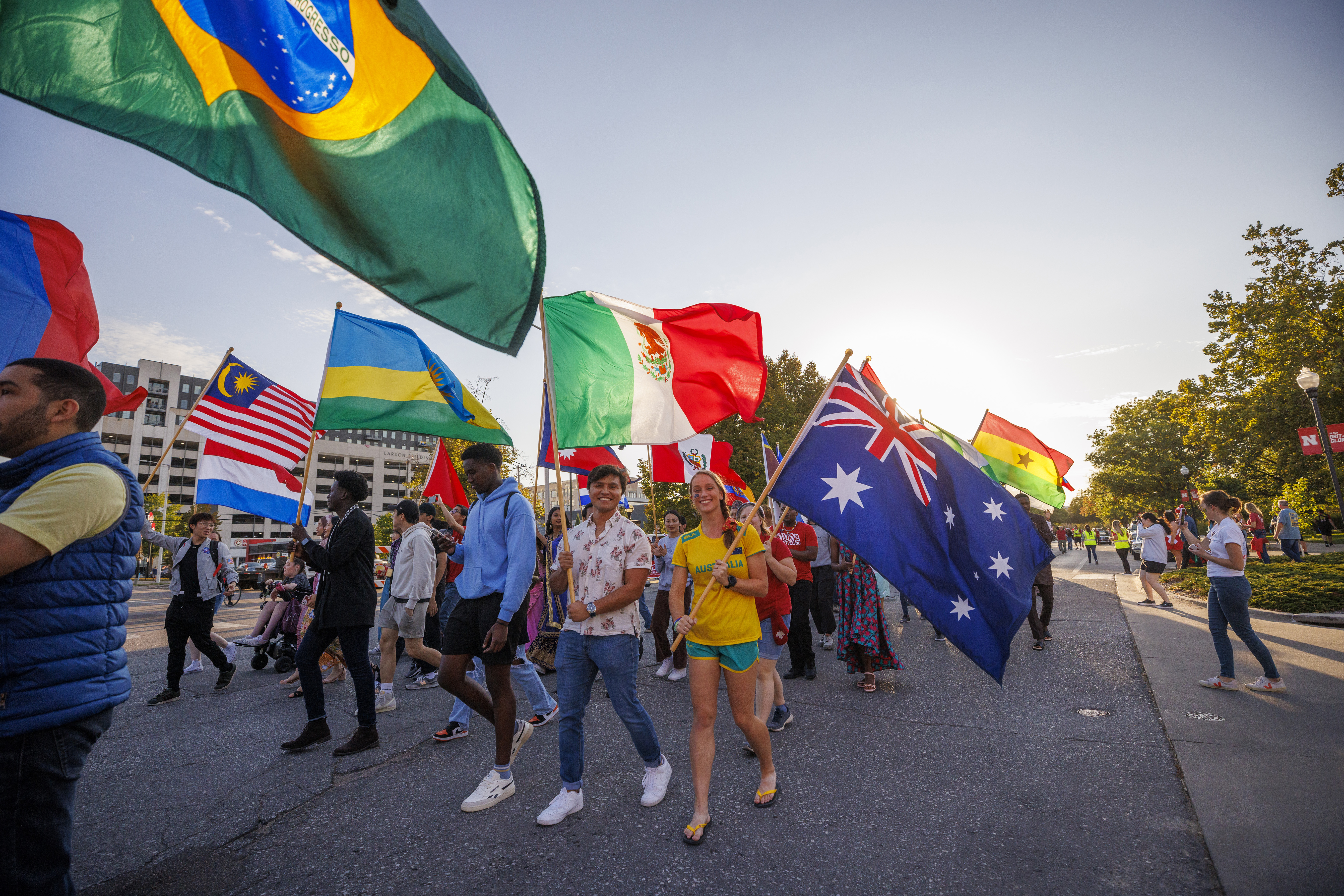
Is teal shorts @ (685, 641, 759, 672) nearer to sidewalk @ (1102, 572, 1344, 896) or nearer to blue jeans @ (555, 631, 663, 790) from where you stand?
blue jeans @ (555, 631, 663, 790)

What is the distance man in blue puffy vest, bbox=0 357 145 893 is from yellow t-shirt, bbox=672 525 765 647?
2352 mm

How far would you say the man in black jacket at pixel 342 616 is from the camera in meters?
4.64

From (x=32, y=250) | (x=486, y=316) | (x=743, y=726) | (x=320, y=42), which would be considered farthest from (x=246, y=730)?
(x=320, y=42)

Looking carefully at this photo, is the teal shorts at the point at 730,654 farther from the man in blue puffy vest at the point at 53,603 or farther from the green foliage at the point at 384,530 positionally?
the green foliage at the point at 384,530

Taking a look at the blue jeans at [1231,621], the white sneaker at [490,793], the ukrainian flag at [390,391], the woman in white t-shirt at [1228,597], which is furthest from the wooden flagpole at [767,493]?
the blue jeans at [1231,621]

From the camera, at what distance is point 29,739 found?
182 cm

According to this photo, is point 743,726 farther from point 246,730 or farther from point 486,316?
point 246,730

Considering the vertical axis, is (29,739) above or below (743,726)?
above

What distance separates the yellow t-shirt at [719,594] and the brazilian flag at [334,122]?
1870 mm

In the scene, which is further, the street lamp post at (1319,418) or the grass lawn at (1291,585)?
the street lamp post at (1319,418)

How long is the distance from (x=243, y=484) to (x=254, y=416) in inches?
31.2

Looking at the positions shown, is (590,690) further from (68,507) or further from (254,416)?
(254,416)

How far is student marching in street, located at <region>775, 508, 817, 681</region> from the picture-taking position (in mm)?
6703

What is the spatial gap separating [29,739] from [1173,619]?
42.6ft
